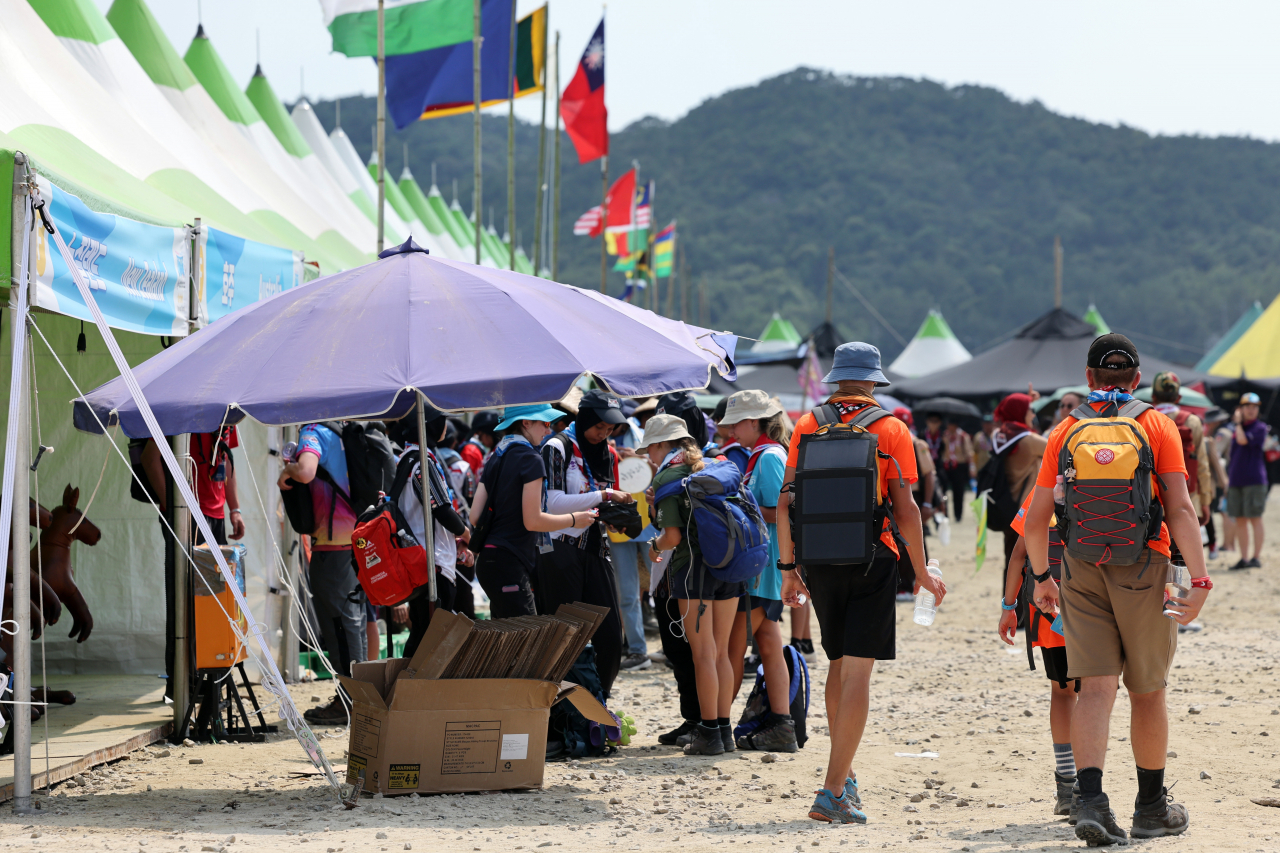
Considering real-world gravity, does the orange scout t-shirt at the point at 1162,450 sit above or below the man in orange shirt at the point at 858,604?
above

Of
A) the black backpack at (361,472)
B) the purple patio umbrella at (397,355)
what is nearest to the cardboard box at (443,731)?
the purple patio umbrella at (397,355)

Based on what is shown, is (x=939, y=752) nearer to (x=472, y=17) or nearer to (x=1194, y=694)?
(x=1194, y=694)

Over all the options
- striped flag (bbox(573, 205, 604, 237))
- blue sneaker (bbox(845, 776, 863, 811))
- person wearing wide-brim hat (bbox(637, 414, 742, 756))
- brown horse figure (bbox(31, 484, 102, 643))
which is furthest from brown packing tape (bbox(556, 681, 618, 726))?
striped flag (bbox(573, 205, 604, 237))

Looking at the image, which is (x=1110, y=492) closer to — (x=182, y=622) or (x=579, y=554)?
(x=579, y=554)

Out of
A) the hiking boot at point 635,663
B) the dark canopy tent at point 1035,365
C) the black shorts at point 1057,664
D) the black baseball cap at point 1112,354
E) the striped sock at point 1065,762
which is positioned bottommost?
the hiking boot at point 635,663

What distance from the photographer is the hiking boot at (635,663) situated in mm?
8289

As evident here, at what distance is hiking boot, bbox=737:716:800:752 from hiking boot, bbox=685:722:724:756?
19 cm

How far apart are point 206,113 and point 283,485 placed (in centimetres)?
458

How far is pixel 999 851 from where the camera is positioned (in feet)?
13.4

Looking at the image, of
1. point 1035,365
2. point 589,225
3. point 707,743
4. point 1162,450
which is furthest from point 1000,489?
point 589,225

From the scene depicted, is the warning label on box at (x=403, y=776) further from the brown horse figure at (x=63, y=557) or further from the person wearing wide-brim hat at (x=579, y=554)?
the brown horse figure at (x=63, y=557)

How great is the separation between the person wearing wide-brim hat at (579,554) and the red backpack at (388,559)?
553 millimetres

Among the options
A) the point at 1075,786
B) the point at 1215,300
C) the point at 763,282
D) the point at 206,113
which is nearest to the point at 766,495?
the point at 1075,786

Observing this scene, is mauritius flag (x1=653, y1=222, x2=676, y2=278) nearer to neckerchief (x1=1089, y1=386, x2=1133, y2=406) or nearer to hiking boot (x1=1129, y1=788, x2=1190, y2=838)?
neckerchief (x1=1089, y1=386, x2=1133, y2=406)
